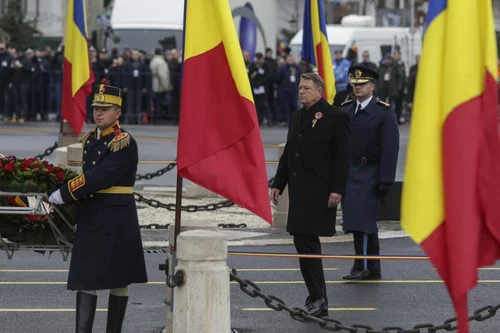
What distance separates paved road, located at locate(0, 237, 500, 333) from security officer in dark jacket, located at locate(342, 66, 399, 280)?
63cm

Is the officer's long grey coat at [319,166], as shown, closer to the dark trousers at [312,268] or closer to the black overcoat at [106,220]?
the dark trousers at [312,268]

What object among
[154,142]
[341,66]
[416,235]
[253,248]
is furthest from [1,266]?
[341,66]

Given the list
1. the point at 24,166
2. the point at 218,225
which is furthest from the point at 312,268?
the point at 218,225

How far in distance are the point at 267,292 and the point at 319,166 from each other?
5.35ft

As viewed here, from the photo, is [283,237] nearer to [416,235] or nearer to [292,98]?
[416,235]

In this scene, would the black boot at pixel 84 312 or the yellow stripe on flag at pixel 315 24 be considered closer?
the black boot at pixel 84 312

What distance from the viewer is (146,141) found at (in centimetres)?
2888

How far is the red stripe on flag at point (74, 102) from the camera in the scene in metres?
19.2

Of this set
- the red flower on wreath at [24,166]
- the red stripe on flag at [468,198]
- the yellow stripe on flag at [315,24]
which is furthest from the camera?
the yellow stripe on flag at [315,24]

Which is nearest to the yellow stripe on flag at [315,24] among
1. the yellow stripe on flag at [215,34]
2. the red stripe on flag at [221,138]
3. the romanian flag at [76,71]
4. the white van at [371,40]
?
the romanian flag at [76,71]

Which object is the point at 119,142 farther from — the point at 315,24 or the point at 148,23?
the point at 148,23

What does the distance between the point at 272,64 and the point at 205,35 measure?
2652cm

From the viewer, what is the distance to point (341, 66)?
33500mm

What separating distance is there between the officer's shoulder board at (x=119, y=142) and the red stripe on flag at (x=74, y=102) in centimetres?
1028
